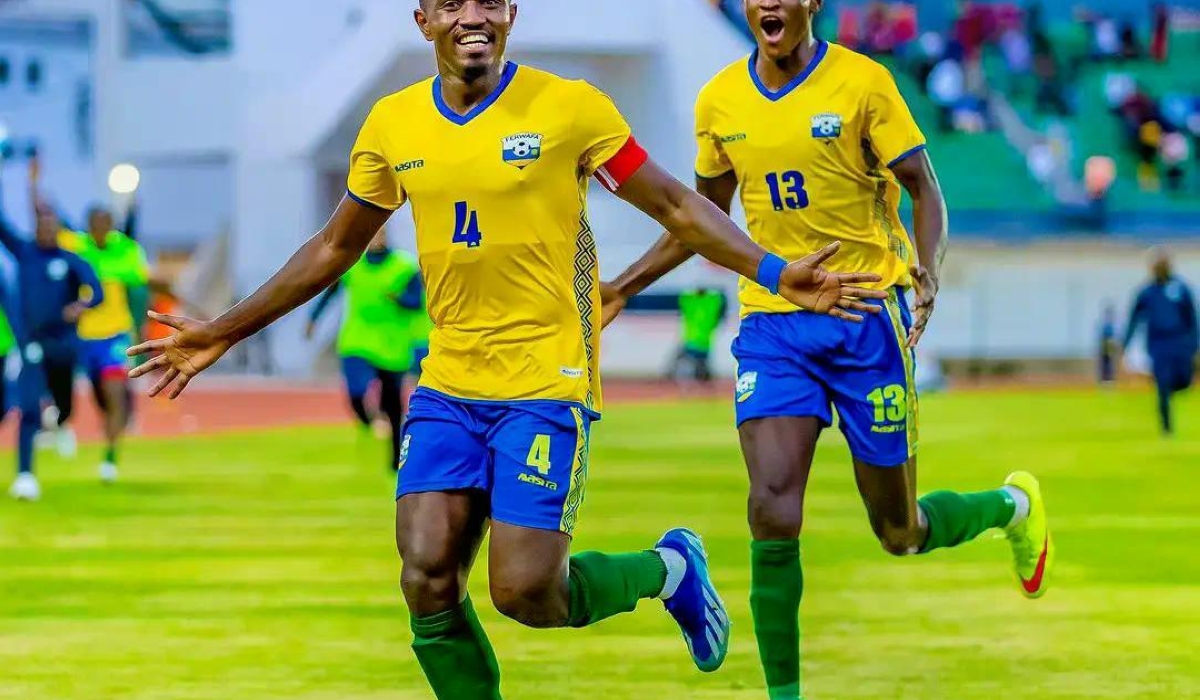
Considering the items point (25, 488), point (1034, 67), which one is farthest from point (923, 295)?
point (1034, 67)

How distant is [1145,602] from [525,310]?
17.6ft

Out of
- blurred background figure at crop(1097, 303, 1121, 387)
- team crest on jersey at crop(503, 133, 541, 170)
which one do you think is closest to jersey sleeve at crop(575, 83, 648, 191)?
team crest on jersey at crop(503, 133, 541, 170)

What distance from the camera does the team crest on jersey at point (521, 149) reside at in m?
6.16

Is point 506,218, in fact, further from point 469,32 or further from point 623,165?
point 469,32

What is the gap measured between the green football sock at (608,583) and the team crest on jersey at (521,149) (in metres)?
1.29

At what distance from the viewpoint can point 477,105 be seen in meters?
6.26

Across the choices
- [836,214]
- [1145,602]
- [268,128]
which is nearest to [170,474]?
[1145,602]

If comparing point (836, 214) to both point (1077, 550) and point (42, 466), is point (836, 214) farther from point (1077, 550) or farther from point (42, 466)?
point (42, 466)

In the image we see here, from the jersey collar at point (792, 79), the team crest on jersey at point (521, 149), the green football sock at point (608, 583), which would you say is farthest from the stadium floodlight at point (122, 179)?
the team crest on jersey at point (521, 149)

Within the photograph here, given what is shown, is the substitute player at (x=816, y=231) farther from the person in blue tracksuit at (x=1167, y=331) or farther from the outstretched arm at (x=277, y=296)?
the person in blue tracksuit at (x=1167, y=331)

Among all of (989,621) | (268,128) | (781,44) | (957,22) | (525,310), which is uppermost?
(781,44)

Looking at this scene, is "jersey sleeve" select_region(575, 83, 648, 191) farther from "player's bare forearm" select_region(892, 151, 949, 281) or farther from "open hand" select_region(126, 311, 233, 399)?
"player's bare forearm" select_region(892, 151, 949, 281)

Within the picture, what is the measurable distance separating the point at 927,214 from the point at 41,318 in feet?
34.8

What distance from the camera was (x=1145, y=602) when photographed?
10.5 meters
